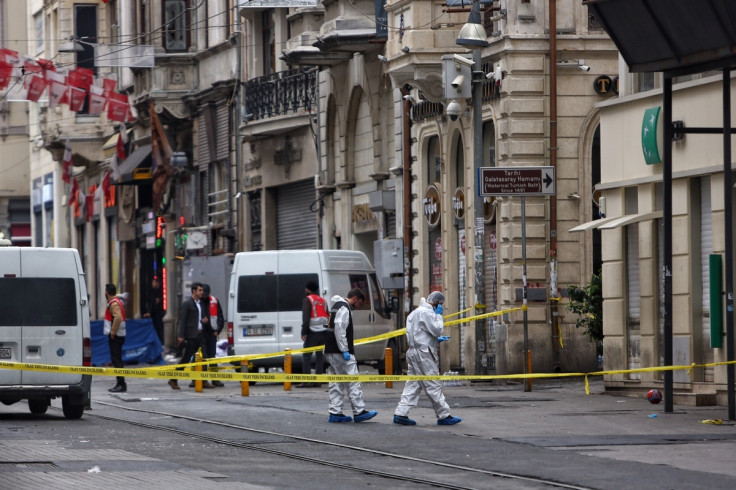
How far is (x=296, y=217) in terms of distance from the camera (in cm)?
4097

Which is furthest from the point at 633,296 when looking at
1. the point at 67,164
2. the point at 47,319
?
the point at 67,164

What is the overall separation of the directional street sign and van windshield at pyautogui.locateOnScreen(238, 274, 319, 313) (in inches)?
198

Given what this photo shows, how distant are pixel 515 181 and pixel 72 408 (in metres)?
7.16

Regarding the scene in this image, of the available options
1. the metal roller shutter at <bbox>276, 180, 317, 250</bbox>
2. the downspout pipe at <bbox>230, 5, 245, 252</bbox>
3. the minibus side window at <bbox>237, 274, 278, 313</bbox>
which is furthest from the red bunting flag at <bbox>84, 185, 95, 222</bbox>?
the minibus side window at <bbox>237, 274, 278, 313</bbox>

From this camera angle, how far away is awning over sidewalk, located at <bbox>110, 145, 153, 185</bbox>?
49.7m

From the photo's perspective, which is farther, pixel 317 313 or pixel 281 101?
pixel 281 101

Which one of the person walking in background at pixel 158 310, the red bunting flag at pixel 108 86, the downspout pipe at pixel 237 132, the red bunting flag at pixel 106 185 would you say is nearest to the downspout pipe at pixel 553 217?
the downspout pipe at pixel 237 132

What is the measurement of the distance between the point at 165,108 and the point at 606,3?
27.5m

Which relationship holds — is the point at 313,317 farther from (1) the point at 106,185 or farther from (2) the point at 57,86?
(1) the point at 106,185

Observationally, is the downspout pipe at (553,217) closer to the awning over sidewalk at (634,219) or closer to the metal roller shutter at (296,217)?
the awning over sidewalk at (634,219)

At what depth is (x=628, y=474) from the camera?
1388 centimetres

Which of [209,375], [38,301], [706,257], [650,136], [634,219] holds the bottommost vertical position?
[209,375]

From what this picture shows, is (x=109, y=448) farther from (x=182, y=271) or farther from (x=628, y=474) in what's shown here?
(x=182, y=271)

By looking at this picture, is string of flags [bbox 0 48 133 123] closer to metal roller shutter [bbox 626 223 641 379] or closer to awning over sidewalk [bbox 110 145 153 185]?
awning over sidewalk [bbox 110 145 153 185]
